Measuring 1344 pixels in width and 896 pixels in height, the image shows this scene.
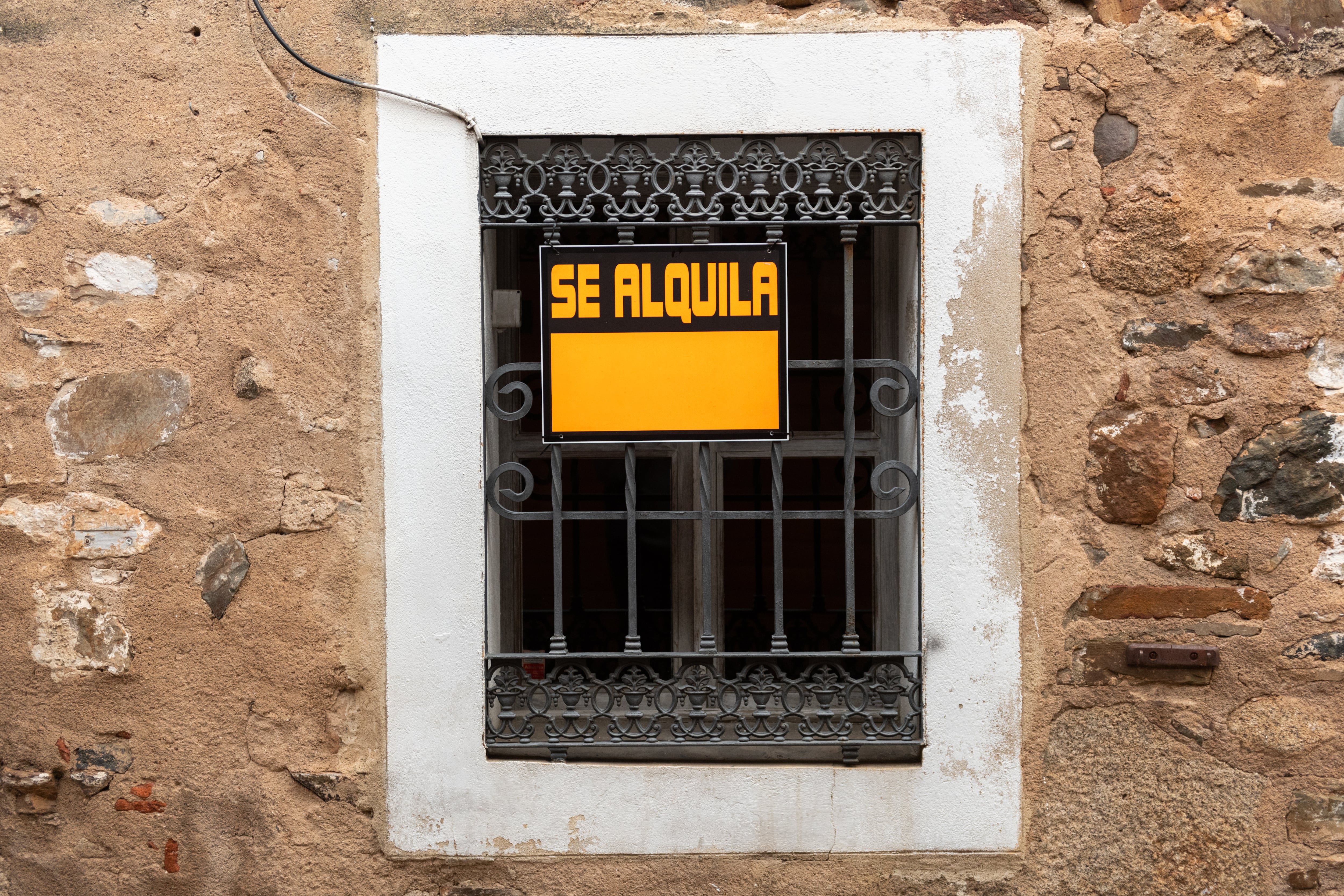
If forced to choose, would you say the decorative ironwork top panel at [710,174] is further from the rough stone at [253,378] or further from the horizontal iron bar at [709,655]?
the horizontal iron bar at [709,655]

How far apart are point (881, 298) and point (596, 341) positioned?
2.54ft

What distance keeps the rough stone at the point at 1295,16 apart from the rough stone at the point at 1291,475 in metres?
0.86

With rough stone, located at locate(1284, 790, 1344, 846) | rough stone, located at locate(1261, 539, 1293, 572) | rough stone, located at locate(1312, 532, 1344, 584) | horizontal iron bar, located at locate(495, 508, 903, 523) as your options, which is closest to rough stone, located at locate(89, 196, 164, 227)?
horizontal iron bar, located at locate(495, 508, 903, 523)

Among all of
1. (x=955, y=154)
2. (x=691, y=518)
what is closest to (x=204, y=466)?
(x=691, y=518)

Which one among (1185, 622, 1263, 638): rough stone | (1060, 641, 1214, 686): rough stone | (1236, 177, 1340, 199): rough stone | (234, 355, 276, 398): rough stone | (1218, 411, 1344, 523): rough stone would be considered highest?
(1236, 177, 1340, 199): rough stone

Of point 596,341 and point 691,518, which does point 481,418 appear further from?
point 691,518

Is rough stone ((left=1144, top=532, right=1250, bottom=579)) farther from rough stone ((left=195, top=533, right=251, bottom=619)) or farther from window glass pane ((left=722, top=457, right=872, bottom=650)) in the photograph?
rough stone ((left=195, top=533, right=251, bottom=619))

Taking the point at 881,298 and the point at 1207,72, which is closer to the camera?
the point at 1207,72

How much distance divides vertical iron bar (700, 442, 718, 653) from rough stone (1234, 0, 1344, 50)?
1586 mm

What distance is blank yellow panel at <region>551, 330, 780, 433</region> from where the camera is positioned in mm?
2010

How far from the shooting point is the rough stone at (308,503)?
2033 millimetres

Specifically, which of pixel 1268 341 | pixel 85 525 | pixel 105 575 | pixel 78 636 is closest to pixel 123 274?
pixel 85 525

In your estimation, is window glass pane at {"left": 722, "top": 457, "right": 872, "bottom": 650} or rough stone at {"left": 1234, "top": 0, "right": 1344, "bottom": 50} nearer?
rough stone at {"left": 1234, "top": 0, "right": 1344, "bottom": 50}

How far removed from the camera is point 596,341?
79.4 inches
